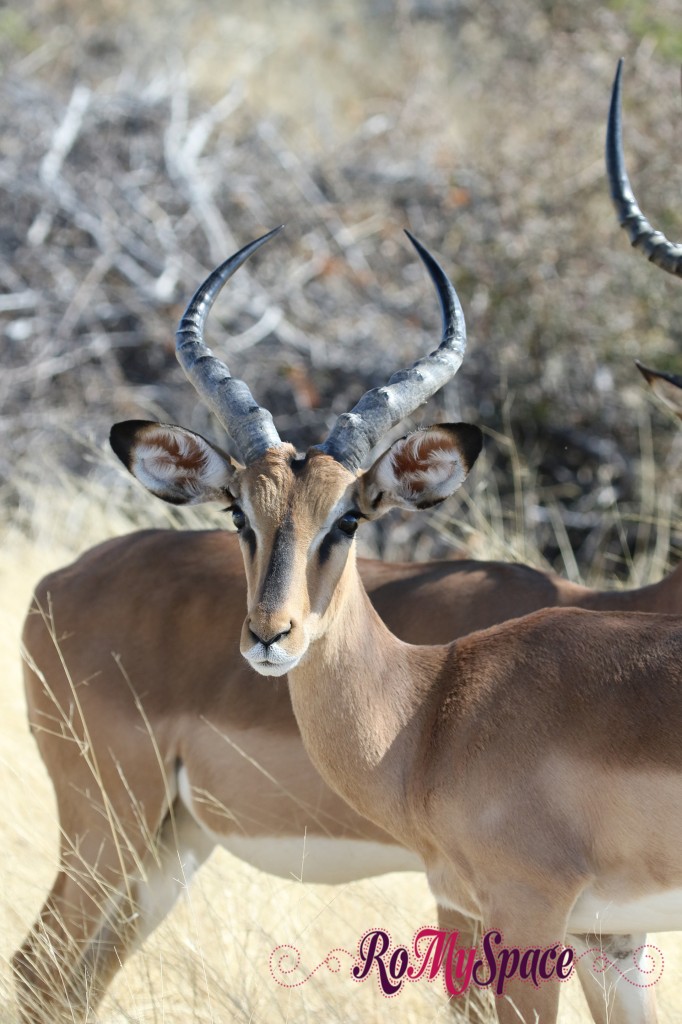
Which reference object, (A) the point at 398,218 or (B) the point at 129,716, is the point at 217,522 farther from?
(A) the point at 398,218

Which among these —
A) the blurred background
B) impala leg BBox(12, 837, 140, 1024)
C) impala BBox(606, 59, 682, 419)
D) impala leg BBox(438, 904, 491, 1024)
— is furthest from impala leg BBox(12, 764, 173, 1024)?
the blurred background

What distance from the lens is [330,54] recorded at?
20.3 meters

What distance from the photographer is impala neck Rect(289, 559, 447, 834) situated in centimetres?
369

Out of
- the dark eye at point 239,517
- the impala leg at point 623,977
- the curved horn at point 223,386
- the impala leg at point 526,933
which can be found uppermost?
the curved horn at point 223,386

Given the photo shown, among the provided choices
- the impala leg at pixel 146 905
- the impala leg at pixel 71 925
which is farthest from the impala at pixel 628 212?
the impala leg at pixel 71 925

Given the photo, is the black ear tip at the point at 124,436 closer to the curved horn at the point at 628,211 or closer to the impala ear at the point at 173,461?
the impala ear at the point at 173,461

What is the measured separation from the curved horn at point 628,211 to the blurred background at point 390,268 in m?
3.22

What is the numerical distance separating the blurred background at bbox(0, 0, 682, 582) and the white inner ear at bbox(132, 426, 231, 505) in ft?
14.0

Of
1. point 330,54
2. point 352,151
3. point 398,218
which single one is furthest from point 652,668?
point 330,54

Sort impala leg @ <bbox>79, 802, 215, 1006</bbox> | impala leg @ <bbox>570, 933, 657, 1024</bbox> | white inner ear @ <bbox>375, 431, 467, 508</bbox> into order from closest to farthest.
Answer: white inner ear @ <bbox>375, 431, 467, 508</bbox>, impala leg @ <bbox>570, 933, 657, 1024</bbox>, impala leg @ <bbox>79, 802, 215, 1006</bbox>

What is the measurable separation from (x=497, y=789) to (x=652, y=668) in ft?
1.68

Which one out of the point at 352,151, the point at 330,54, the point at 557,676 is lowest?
the point at 330,54

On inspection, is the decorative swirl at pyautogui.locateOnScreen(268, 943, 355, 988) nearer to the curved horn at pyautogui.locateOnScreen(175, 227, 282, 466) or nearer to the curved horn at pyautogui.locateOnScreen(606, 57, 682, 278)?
the curved horn at pyautogui.locateOnScreen(175, 227, 282, 466)

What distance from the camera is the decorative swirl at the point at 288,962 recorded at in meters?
4.65
